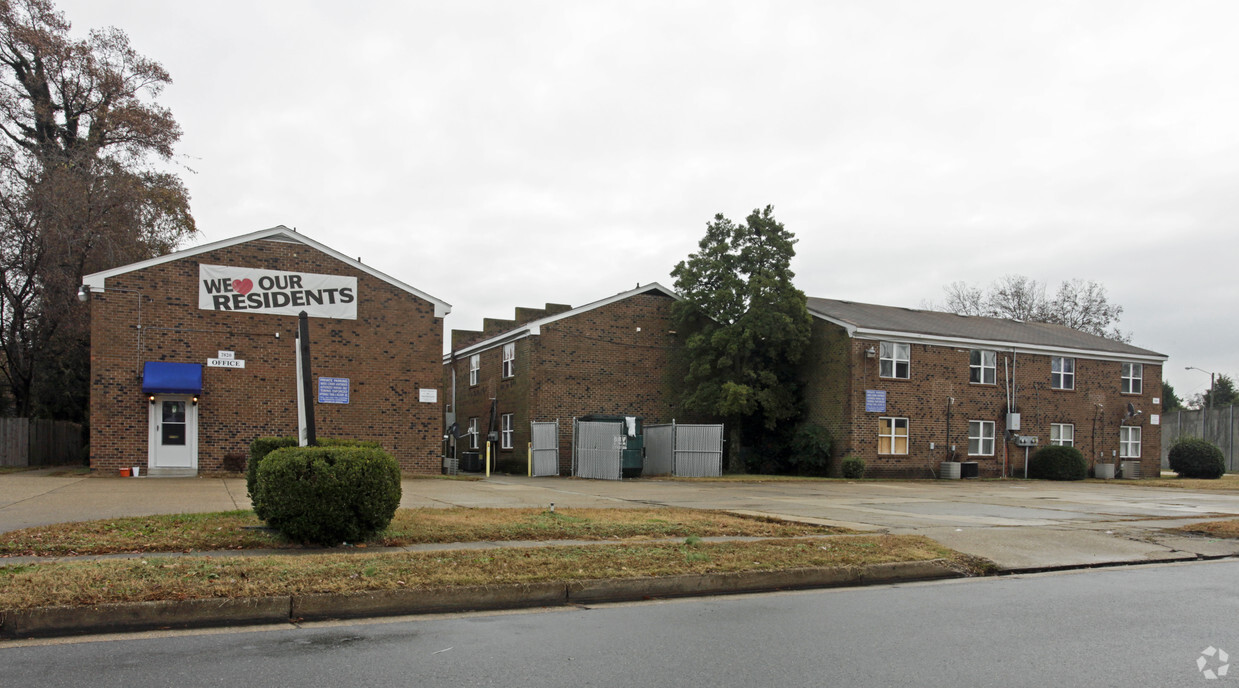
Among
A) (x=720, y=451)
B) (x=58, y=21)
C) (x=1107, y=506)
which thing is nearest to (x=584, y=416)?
(x=720, y=451)

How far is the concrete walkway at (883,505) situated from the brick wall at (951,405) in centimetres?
625

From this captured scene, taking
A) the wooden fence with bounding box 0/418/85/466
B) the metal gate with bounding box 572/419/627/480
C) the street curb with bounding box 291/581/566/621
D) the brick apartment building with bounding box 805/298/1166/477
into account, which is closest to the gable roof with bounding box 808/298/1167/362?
the brick apartment building with bounding box 805/298/1166/477

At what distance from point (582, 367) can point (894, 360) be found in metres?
11.5

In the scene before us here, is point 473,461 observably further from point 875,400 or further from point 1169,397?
point 1169,397

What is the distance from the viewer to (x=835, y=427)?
3281cm

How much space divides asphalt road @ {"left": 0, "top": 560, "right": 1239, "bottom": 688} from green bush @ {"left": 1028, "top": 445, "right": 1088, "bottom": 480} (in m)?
28.5

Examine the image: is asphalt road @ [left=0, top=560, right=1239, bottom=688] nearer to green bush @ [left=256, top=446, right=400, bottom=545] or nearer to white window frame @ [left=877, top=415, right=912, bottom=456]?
green bush @ [left=256, top=446, right=400, bottom=545]

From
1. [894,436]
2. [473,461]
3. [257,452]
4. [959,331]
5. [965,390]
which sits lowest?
[473,461]

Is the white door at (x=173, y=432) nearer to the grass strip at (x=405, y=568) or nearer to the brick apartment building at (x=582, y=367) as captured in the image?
the brick apartment building at (x=582, y=367)

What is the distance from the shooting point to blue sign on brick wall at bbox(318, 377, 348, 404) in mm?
25438

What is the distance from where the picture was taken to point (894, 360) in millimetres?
33344

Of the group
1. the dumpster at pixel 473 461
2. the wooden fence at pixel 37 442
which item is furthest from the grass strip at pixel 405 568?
the wooden fence at pixel 37 442

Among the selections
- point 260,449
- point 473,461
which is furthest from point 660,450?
point 260,449

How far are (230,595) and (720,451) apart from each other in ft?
80.0
